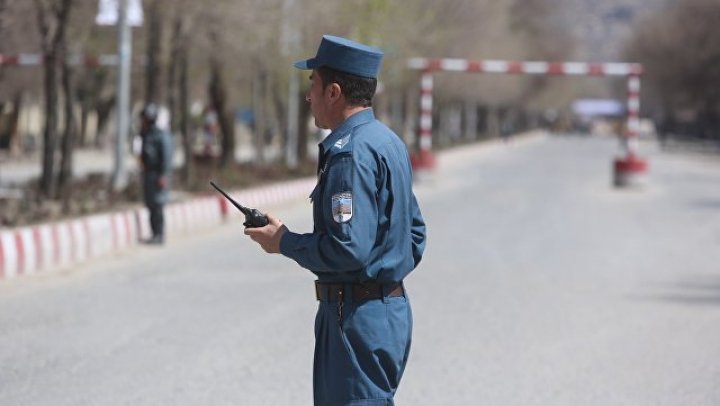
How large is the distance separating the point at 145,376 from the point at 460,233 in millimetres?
12494

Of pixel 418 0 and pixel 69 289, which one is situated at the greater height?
pixel 418 0

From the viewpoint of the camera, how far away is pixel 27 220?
1803 centimetres

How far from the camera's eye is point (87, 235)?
15.7 m

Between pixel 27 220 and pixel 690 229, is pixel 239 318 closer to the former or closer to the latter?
pixel 27 220

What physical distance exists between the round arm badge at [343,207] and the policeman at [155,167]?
13069 millimetres

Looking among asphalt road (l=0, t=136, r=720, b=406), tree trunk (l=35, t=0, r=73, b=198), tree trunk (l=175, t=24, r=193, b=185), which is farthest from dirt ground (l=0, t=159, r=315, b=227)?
asphalt road (l=0, t=136, r=720, b=406)

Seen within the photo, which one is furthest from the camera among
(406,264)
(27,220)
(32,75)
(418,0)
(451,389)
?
(418,0)

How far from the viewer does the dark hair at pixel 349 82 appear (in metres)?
4.54

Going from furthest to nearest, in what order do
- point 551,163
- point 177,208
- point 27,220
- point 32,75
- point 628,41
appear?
point 628,41
point 551,163
point 32,75
point 177,208
point 27,220

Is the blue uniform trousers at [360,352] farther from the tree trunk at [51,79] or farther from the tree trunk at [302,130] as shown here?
the tree trunk at [302,130]

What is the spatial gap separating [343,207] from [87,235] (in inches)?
463

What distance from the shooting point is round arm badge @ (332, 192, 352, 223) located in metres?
4.33

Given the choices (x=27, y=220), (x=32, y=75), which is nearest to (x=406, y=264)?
(x=27, y=220)

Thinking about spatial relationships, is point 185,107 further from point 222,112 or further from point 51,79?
point 51,79
